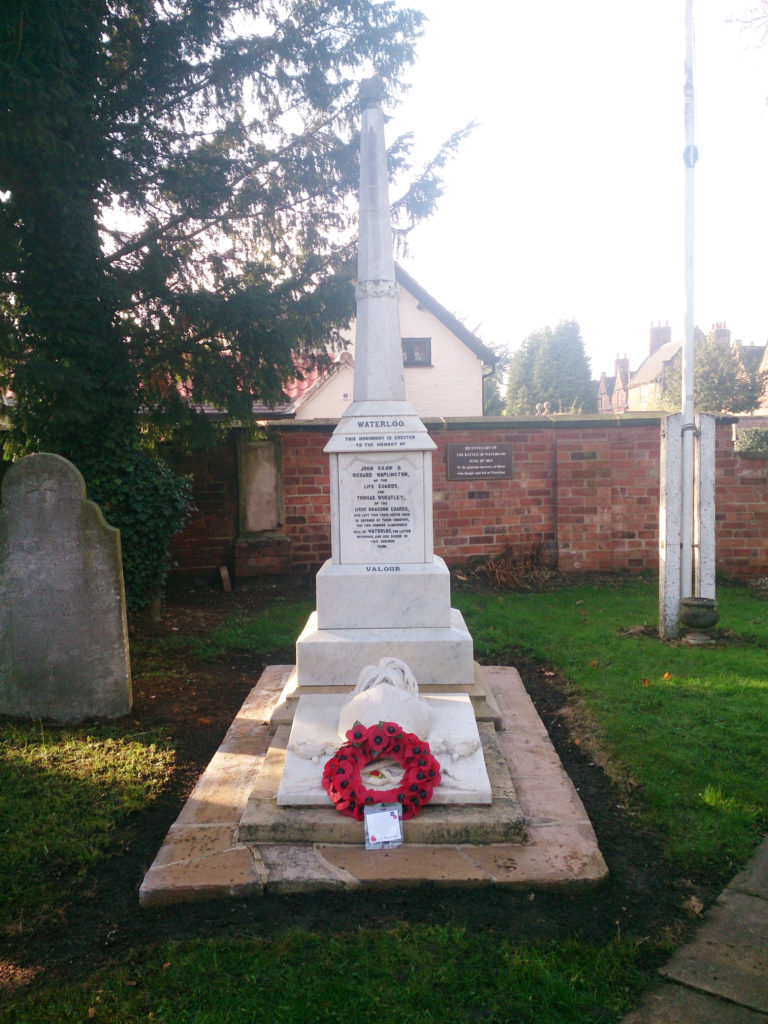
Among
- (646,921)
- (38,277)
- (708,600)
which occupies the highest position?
(38,277)

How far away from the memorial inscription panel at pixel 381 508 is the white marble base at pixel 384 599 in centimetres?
16

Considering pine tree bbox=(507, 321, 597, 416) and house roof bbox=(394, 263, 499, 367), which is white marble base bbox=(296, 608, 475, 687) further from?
pine tree bbox=(507, 321, 597, 416)

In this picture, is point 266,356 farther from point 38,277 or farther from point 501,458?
point 501,458

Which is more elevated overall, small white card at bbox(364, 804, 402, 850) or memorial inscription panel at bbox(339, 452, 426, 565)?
memorial inscription panel at bbox(339, 452, 426, 565)

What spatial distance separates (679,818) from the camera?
11.0 feet

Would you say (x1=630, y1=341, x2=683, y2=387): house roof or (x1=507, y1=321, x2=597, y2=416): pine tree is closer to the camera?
(x1=507, y1=321, x2=597, y2=416): pine tree

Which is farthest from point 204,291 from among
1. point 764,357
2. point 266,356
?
point 764,357

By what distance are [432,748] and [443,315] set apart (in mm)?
21108

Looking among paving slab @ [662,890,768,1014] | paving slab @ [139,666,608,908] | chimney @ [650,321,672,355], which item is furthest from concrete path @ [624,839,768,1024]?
chimney @ [650,321,672,355]

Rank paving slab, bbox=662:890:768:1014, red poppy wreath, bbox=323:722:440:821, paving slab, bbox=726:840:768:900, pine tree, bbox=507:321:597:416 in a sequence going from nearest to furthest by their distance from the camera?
paving slab, bbox=662:890:768:1014, paving slab, bbox=726:840:768:900, red poppy wreath, bbox=323:722:440:821, pine tree, bbox=507:321:597:416

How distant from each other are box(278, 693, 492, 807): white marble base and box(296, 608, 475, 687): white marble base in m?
0.23

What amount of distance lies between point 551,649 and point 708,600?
1.39m

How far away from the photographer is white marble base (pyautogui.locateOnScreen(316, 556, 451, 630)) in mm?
4664

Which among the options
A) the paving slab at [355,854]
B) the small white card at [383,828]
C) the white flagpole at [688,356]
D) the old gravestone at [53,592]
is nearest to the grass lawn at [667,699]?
the paving slab at [355,854]
